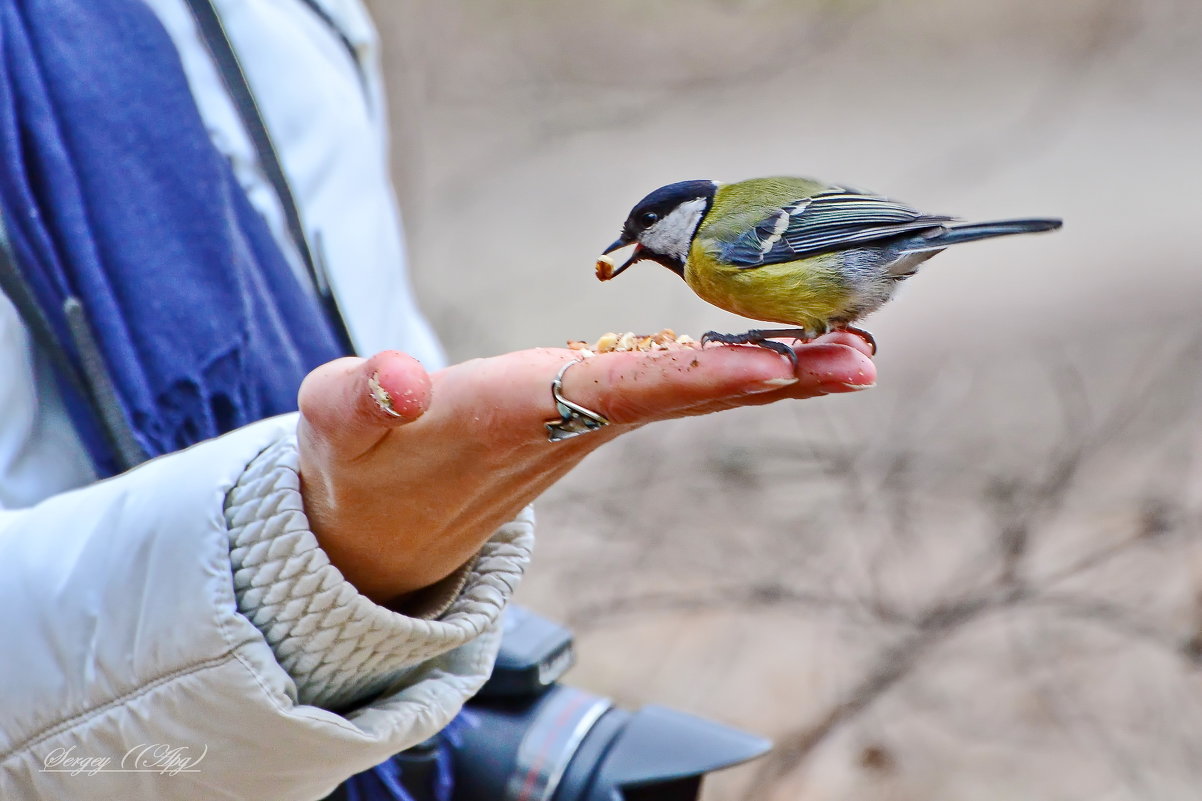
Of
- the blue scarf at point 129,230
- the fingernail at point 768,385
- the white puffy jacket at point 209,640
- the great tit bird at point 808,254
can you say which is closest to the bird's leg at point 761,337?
the great tit bird at point 808,254

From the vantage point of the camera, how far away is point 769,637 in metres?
3.10

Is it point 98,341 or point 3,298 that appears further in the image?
point 98,341

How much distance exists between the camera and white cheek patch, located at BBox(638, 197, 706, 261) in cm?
123

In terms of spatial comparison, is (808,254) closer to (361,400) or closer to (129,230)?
(361,400)

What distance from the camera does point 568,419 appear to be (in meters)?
0.85

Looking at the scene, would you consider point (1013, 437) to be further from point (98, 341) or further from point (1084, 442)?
point (98, 341)

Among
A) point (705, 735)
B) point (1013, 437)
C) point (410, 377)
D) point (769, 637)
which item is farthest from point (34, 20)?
point (1013, 437)

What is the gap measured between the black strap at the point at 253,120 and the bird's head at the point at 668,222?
1.90ft

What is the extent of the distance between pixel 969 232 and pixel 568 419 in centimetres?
49

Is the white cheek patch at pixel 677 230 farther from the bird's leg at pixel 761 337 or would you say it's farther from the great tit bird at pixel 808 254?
the bird's leg at pixel 761 337

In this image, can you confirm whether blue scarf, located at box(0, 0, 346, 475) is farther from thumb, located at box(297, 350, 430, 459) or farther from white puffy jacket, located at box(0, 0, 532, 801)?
thumb, located at box(297, 350, 430, 459)

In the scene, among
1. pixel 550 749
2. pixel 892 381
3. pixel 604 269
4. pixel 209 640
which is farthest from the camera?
pixel 892 381

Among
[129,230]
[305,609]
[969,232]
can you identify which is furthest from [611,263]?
[129,230]

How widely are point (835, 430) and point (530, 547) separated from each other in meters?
2.35
